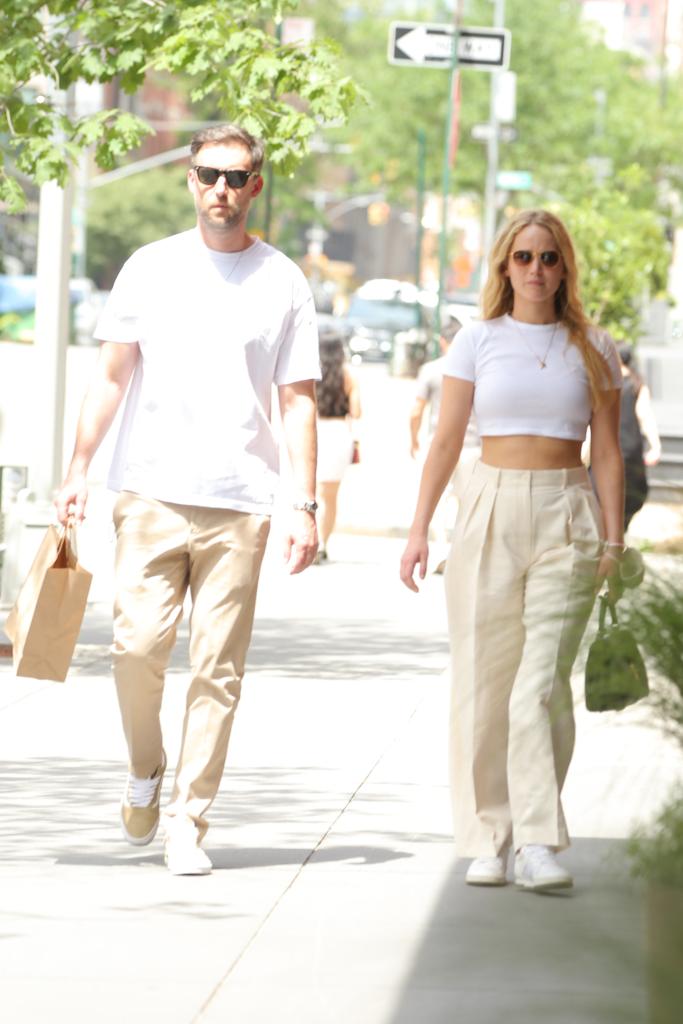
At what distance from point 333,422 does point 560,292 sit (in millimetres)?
10292

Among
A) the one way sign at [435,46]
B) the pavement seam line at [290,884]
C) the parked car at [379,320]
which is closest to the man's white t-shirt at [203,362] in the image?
the pavement seam line at [290,884]

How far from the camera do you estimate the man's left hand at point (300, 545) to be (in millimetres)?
5953

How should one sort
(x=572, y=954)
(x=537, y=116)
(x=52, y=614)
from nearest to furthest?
(x=572, y=954) < (x=52, y=614) < (x=537, y=116)

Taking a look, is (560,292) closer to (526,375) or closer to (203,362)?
(526,375)

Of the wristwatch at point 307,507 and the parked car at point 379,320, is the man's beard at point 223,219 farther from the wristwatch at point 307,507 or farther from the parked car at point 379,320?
the parked car at point 379,320

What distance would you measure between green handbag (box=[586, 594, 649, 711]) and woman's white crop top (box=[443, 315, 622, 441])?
7.20 ft

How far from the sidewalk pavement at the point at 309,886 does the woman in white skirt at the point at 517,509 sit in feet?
0.51

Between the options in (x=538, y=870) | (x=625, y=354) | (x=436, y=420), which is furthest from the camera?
(x=436, y=420)

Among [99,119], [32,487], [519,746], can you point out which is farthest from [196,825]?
[32,487]

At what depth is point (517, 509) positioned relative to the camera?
573 cm

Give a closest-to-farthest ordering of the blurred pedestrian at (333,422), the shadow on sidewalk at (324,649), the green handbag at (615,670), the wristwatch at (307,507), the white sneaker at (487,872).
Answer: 1. the green handbag at (615,670)
2. the white sneaker at (487,872)
3. the wristwatch at (307,507)
4. the shadow on sidewalk at (324,649)
5. the blurred pedestrian at (333,422)

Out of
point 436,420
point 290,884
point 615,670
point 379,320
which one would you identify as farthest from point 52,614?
point 379,320

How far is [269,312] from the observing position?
5.94 m

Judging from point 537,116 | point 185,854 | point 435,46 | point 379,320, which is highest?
point 537,116
